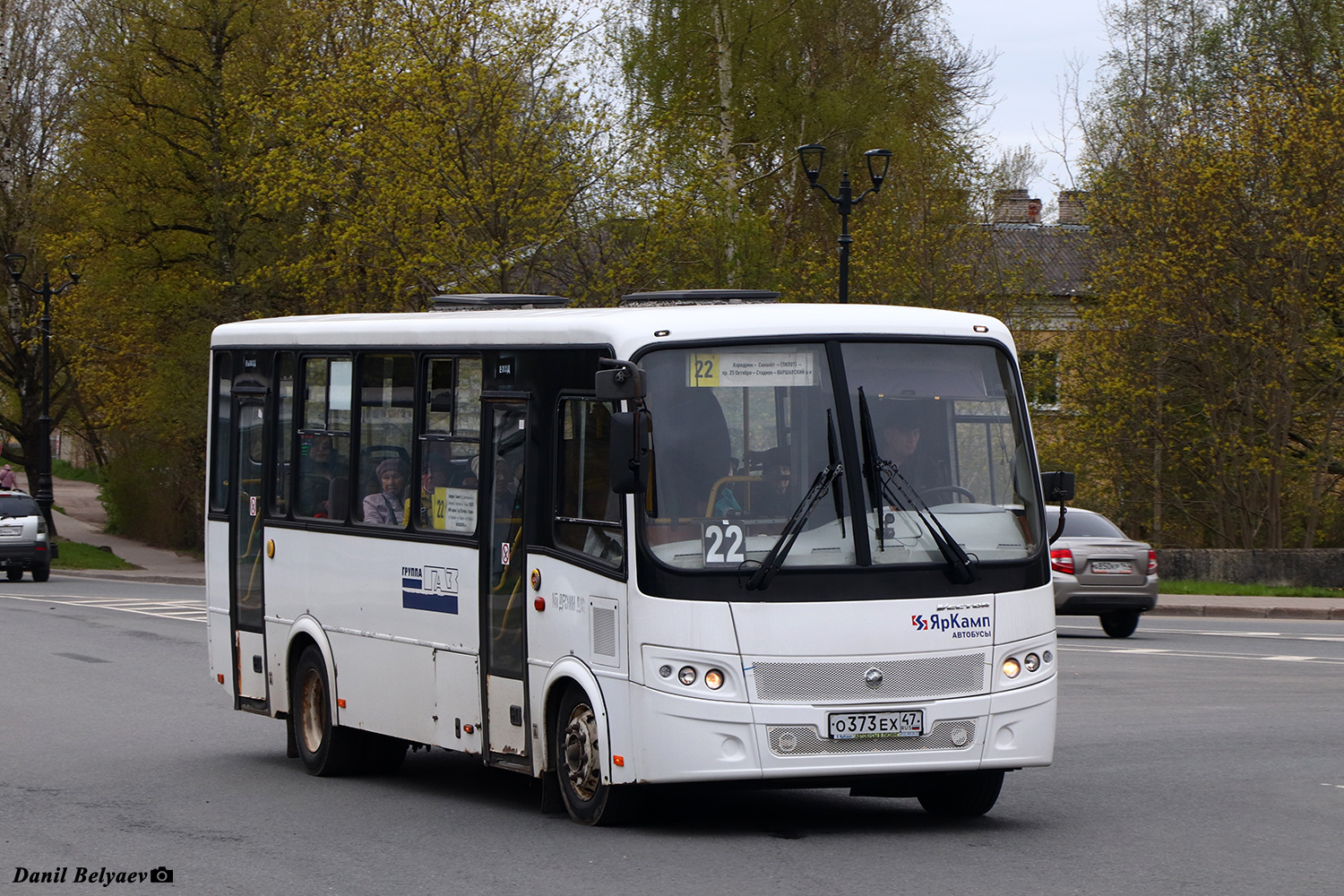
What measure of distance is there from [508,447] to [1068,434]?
27388 millimetres

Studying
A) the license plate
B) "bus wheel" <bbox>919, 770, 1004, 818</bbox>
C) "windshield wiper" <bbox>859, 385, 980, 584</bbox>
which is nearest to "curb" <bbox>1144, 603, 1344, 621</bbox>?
"bus wheel" <bbox>919, 770, 1004, 818</bbox>

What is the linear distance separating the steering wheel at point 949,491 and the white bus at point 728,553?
0.05 feet

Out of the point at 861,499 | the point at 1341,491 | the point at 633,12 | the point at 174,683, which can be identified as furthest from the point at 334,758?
the point at 633,12

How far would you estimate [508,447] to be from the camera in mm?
10438

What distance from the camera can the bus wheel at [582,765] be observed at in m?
9.40

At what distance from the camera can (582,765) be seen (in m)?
9.62

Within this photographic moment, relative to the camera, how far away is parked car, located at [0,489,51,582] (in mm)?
38469

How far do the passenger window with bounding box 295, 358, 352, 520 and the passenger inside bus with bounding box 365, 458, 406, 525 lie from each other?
1.09 feet

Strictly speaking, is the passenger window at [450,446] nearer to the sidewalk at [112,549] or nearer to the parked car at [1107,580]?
the parked car at [1107,580]

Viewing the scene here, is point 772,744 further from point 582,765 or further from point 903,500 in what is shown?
point 903,500

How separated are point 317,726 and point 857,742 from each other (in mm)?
4769

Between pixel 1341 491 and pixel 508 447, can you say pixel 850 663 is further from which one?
pixel 1341 491

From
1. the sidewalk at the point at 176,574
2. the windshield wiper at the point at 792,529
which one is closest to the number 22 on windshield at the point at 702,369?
the windshield wiper at the point at 792,529

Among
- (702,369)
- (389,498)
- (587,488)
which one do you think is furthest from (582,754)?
(389,498)
